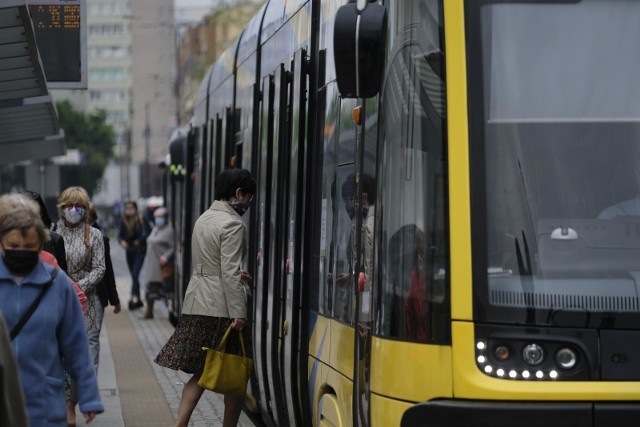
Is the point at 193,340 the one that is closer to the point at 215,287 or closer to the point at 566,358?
the point at 215,287

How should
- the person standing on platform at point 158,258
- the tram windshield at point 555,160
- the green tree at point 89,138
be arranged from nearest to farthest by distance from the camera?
1. the tram windshield at point 555,160
2. the person standing on platform at point 158,258
3. the green tree at point 89,138

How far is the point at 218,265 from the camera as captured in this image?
979 cm

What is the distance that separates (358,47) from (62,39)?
35.1 feet

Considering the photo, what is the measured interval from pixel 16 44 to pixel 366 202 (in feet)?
20.8

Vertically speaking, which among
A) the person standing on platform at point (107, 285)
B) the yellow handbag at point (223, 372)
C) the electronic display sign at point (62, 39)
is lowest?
the yellow handbag at point (223, 372)

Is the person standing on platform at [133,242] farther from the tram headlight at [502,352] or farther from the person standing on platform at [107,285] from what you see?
the tram headlight at [502,352]

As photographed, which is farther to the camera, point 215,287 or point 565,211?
point 215,287

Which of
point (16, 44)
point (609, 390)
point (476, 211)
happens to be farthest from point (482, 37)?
point (16, 44)

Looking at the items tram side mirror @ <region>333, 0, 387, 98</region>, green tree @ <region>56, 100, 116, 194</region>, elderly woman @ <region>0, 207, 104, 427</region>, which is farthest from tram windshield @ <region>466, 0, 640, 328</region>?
green tree @ <region>56, 100, 116, 194</region>

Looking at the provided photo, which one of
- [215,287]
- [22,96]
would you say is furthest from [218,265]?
[22,96]

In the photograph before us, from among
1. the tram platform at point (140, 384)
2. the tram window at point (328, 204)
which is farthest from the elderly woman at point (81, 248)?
the tram window at point (328, 204)

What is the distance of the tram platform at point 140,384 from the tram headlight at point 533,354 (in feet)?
18.1

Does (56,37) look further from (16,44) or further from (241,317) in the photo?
(241,317)

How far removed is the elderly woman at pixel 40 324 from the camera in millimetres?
6098
